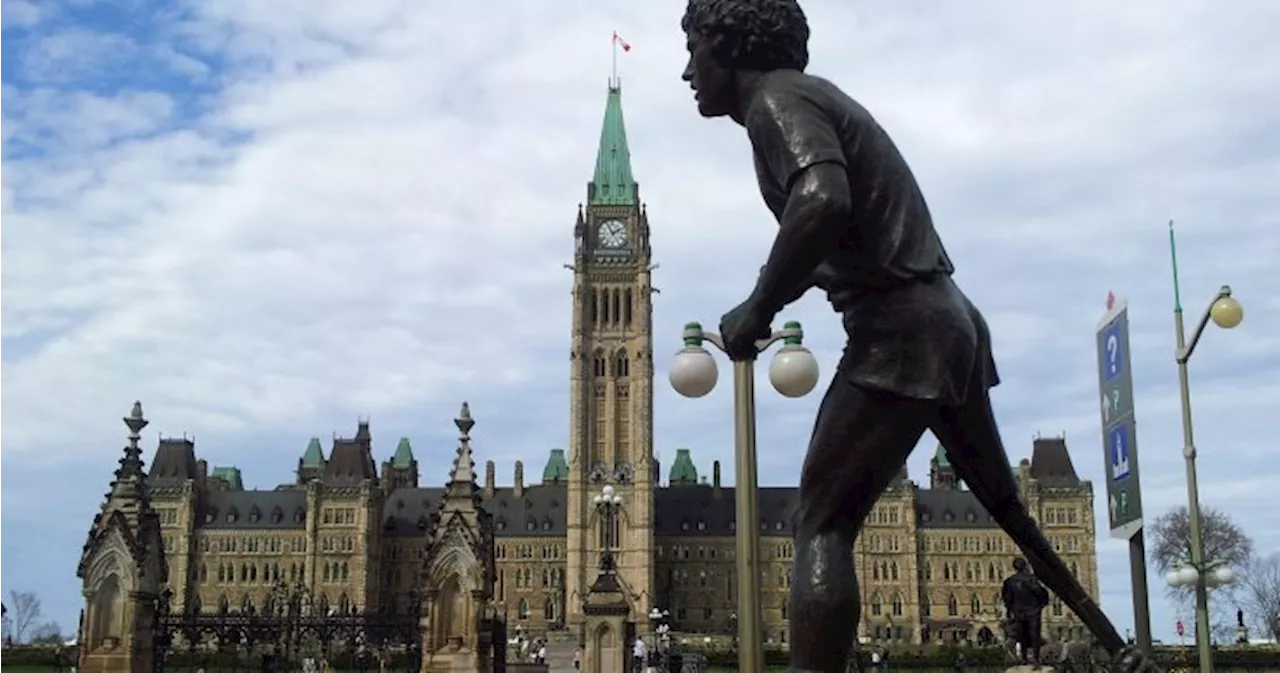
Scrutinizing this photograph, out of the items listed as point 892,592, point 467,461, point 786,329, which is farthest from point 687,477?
point 786,329

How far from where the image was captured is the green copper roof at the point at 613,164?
117062 mm

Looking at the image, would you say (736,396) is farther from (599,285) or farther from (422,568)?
(599,285)

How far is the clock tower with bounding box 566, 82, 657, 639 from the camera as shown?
111750 millimetres

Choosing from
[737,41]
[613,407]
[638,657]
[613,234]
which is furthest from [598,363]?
[737,41]

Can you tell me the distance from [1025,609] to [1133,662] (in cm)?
669

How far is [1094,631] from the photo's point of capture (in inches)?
213

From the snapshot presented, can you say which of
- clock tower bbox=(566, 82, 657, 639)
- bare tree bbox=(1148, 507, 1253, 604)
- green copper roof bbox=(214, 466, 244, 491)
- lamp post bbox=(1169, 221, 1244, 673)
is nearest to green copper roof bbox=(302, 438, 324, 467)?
green copper roof bbox=(214, 466, 244, 491)

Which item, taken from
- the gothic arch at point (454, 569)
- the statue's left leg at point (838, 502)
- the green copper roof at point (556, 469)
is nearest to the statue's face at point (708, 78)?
the statue's left leg at point (838, 502)

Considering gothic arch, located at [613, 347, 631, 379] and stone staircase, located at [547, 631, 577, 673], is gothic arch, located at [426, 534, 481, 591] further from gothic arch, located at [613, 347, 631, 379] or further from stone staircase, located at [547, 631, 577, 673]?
gothic arch, located at [613, 347, 631, 379]

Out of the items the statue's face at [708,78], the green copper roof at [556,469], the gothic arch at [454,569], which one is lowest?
the gothic arch at [454,569]

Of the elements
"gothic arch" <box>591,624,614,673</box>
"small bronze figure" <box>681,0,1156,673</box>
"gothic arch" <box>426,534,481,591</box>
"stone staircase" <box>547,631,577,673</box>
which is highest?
"small bronze figure" <box>681,0,1156,673</box>

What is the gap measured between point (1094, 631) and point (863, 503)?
136 cm

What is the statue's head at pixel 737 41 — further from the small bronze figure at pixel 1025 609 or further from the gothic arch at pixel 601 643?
the gothic arch at pixel 601 643

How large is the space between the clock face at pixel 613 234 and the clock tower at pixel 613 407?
0.42 ft
